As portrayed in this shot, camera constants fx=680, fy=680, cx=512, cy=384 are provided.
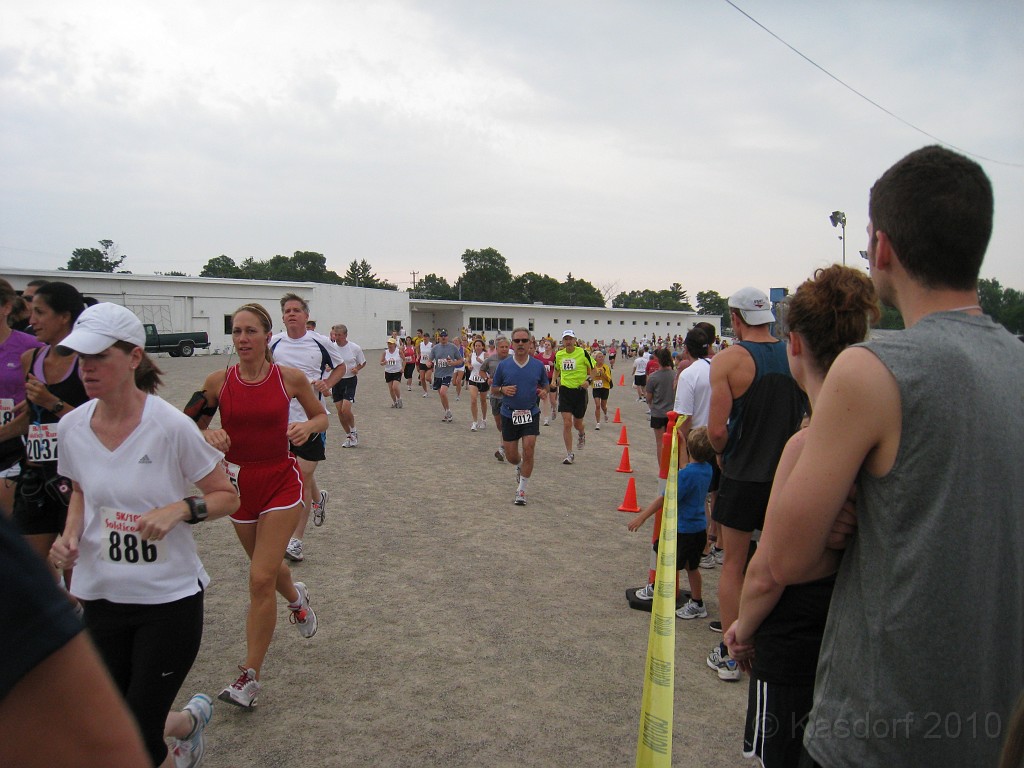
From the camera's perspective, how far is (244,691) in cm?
387

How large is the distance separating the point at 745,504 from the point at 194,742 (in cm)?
317

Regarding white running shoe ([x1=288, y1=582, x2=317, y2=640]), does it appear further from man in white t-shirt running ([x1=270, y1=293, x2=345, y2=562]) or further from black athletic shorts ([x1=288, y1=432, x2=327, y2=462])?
black athletic shorts ([x1=288, y1=432, x2=327, y2=462])

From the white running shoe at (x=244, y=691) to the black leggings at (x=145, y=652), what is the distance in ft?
3.34

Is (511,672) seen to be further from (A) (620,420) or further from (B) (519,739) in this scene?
(A) (620,420)

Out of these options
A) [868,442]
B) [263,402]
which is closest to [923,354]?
[868,442]

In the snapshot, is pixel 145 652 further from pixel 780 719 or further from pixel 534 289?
pixel 534 289

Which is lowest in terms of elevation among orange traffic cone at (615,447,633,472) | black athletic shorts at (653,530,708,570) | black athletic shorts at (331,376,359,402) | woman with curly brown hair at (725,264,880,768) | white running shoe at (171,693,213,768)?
orange traffic cone at (615,447,633,472)

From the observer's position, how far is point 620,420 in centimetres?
1892

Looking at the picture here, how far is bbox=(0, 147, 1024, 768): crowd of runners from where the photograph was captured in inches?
58.5

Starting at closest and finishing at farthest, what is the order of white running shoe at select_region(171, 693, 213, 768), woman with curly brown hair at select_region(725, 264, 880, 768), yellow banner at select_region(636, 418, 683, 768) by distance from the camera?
1. woman with curly brown hair at select_region(725, 264, 880, 768)
2. yellow banner at select_region(636, 418, 683, 768)
3. white running shoe at select_region(171, 693, 213, 768)

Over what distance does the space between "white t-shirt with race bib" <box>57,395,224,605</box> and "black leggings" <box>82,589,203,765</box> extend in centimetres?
5

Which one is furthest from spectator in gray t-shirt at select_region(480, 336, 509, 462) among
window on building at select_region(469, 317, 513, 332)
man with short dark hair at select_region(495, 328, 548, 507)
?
window on building at select_region(469, 317, 513, 332)

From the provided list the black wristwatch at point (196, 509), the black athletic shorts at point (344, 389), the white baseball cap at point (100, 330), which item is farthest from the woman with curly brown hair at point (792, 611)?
the black athletic shorts at point (344, 389)

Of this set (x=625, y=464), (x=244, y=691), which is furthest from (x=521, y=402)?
(x=244, y=691)
